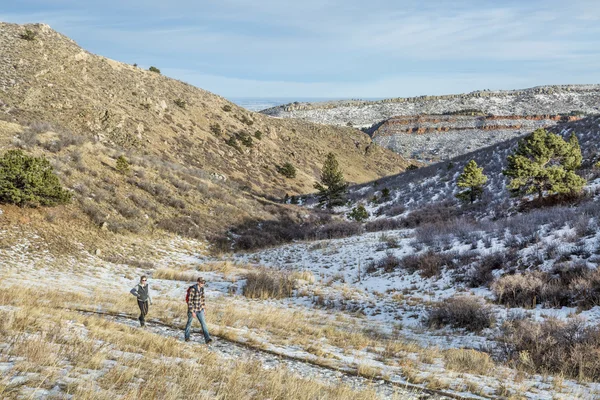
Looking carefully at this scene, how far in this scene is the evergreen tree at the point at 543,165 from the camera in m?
21.8

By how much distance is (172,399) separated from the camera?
4312 mm

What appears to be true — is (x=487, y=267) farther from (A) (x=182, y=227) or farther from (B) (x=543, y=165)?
(A) (x=182, y=227)

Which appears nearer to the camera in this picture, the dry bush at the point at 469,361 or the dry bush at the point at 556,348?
the dry bush at the point at 556,348

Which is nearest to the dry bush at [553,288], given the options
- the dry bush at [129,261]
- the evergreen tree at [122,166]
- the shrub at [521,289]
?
the shrub at [521,289]

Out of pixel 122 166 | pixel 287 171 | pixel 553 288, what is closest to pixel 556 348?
pixel 553 288

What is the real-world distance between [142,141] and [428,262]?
35689 mm

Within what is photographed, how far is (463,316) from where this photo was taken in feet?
35.0

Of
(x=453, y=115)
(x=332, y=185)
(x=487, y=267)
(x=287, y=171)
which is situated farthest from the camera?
(x=453, y=115)

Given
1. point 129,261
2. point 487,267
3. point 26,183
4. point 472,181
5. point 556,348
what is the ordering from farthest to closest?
point 472,181, point 129,261, point 26,183, point 487,267, point 556,348

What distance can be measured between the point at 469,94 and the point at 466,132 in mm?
47881

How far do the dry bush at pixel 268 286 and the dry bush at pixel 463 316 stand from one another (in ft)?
20.0

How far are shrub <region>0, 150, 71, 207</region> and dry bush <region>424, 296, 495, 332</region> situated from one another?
17.6 meters

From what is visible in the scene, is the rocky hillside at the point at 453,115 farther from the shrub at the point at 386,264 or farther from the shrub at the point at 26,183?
the shrub at the point at 26,183

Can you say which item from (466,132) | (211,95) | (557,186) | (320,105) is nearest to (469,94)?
(466,132)
